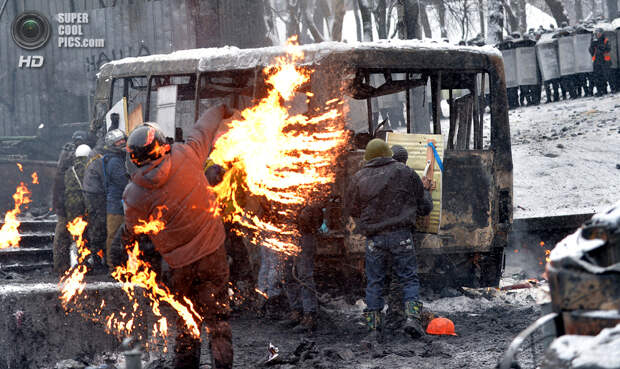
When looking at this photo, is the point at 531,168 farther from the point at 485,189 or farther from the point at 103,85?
Result: the point at 103,85

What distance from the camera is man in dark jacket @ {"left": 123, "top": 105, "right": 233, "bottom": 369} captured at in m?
5.45

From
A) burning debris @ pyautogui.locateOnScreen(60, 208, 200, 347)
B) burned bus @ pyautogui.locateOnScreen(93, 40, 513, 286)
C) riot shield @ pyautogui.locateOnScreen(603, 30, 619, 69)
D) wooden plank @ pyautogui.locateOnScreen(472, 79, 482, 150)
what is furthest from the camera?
riot shield @ pyautogui.locateOnScreen(603, 30, 619, 69)

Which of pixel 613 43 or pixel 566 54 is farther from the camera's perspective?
pixel 566 54

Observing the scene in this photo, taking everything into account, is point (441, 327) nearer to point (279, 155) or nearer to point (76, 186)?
point (279, 155)

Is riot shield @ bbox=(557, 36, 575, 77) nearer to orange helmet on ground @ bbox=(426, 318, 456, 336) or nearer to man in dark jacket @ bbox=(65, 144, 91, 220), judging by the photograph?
man in dark jacket @ bbox=(65, 144, 91, 220)

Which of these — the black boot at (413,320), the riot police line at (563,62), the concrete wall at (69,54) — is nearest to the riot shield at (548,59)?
the riot police line at (563,62)

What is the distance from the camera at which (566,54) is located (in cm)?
2005

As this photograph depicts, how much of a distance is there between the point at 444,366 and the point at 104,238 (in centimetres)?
544

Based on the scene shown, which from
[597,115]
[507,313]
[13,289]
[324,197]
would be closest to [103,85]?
[324,197]

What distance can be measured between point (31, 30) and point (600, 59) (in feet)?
47.2

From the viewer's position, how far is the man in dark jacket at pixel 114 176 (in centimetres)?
938

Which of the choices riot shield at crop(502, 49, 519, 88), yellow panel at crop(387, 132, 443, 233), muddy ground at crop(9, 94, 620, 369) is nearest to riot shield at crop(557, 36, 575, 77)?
riot shield at crop(502, 49, 519, 88)

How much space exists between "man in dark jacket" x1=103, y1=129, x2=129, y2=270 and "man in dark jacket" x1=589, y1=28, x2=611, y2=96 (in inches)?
562

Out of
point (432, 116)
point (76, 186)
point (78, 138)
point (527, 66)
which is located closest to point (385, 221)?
point (432, 116)
